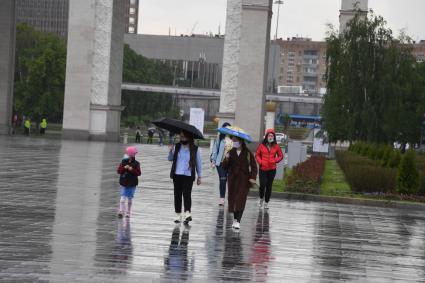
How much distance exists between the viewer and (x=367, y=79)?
4744cm

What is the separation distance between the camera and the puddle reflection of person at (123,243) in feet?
36.5

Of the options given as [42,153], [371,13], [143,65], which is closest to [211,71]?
[143,65]

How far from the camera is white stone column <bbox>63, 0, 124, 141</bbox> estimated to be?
175 ft

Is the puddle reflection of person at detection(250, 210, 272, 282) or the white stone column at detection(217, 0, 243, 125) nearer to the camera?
the puddle reflection of person at detection(250, 210, 272, 282)

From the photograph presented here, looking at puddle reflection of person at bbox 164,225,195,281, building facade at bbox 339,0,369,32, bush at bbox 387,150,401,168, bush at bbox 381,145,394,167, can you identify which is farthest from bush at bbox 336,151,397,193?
building facade at bbox 339,0,369,32

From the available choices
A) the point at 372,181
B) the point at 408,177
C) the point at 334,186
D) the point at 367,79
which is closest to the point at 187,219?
the point at 408,177

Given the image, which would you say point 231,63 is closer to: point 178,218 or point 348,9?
point 348,9

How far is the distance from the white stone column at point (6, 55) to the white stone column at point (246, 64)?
1441 cm

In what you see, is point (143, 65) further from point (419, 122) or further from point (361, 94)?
point (361, 94)

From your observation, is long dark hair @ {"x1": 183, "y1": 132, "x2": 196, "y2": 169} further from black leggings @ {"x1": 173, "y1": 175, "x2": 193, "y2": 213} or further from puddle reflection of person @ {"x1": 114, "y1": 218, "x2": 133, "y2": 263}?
puddle reflection of person @ {"x1": 114, "y1": 218, "x2": 133, "y2": 263}

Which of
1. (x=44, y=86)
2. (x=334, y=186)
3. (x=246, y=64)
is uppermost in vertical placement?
(x=246, y=64)

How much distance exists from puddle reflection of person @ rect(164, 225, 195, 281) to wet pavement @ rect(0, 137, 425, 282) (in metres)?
0.01

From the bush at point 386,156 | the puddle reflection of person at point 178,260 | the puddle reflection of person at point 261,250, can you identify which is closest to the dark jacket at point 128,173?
the puddle reflection of person at point 178,260

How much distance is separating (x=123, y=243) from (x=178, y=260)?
143cm
